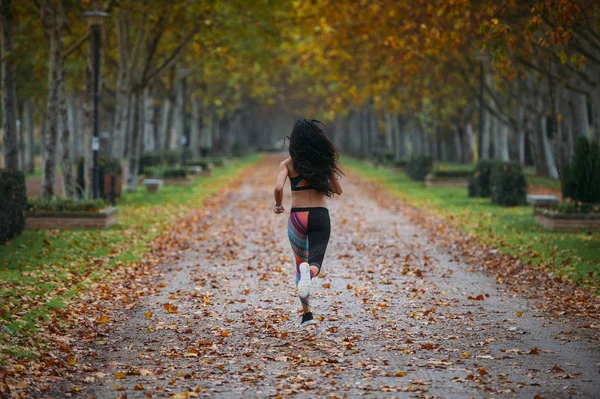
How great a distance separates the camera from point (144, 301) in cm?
1133

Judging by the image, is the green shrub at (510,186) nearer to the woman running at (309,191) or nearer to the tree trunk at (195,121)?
the woman running at (309,191)

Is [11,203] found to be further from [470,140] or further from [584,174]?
[470,140]

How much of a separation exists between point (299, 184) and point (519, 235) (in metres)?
9.76

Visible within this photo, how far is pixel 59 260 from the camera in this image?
14.1 m

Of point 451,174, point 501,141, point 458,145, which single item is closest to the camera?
point 501,141

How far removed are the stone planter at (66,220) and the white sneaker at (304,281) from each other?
35.1 ft

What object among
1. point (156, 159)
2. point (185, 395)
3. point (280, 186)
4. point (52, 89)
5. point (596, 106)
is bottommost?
point (185, 395)

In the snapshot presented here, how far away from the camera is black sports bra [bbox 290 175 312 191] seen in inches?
366

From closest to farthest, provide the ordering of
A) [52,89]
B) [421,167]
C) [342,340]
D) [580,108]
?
[342,340] → [52,89] → [580,108] → [421,167]

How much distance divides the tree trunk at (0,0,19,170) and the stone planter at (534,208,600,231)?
11.0m

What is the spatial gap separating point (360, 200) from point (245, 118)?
6822 cm

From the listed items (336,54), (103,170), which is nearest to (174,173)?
(336,54)

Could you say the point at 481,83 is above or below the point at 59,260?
above

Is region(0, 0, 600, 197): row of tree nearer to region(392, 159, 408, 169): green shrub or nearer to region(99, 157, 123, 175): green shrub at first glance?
region(99, 157, 123, 175): green shrub
